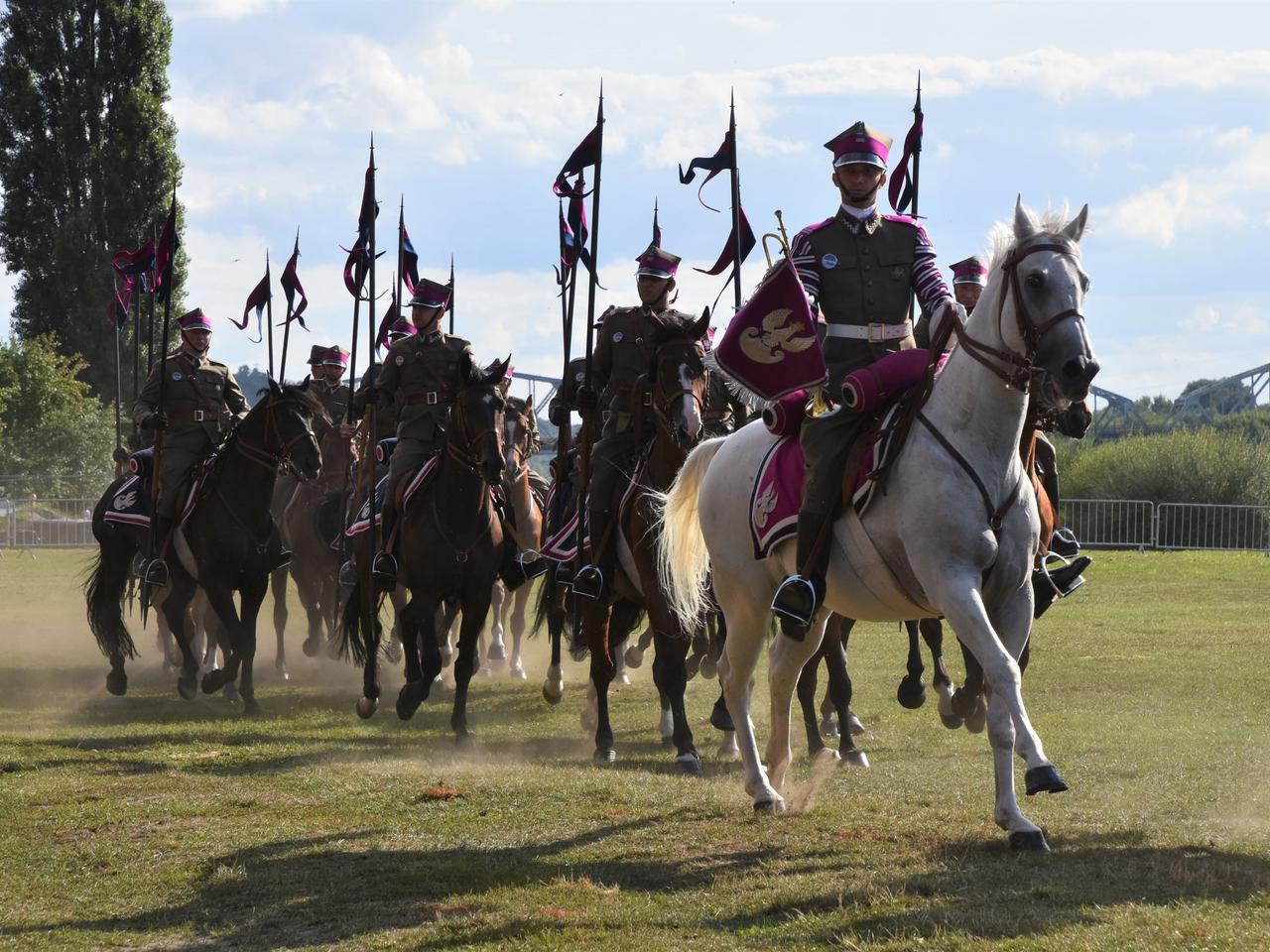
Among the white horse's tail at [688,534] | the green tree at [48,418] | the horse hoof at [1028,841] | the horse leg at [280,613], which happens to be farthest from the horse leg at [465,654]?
the green tree at [48,418]

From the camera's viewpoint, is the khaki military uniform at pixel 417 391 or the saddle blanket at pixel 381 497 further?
the khaki military uniform at pixel 417 391

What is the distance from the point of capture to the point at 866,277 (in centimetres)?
948

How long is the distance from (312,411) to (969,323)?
8976 millimetres

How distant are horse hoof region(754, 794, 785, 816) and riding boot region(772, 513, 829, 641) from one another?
114 cm

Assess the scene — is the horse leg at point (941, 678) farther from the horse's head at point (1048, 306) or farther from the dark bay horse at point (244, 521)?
the dark bay horse at point (244, 521)

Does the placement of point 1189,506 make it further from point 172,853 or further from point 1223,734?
point 172,853

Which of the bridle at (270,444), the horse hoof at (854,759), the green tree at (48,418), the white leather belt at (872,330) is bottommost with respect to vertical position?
the horse hoof at (854,759)

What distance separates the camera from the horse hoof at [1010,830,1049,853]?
7.52m

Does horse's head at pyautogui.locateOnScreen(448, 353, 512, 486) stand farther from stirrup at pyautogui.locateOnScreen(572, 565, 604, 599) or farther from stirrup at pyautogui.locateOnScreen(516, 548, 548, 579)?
stirrup at pyautogui.locateOnScreen(516, 548, 548, 579)

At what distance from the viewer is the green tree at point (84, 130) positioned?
1929 inches

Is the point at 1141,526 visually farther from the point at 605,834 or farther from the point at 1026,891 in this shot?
the point at 1026,891

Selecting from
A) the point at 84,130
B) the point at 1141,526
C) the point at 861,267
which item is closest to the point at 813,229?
the point at 861,267

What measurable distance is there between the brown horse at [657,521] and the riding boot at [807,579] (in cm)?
285

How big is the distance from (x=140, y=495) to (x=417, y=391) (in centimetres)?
357
